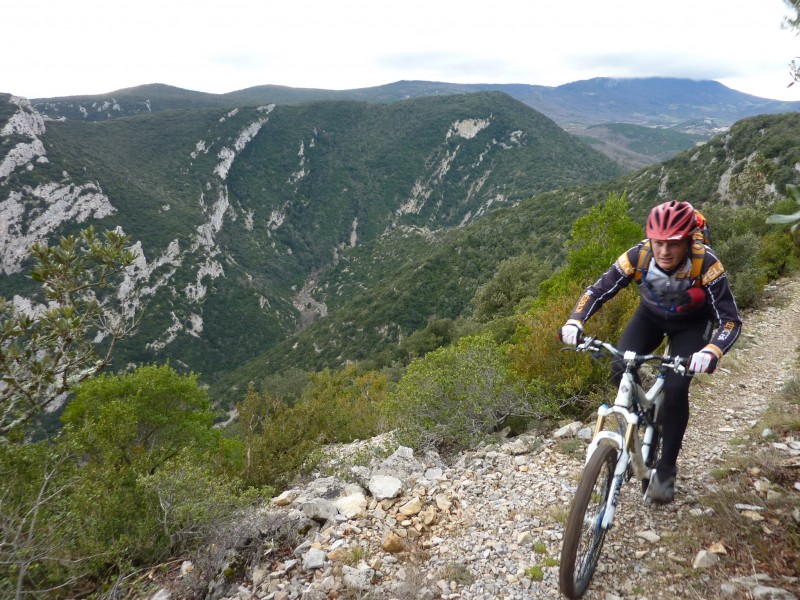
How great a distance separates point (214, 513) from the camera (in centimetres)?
419

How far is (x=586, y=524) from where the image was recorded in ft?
9.04

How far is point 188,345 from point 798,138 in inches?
3847

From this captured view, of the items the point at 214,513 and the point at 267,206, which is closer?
the point at 214,513

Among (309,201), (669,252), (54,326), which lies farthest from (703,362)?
(309,201)

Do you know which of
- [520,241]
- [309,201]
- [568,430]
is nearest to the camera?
[568,430]

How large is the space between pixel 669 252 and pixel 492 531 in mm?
2843

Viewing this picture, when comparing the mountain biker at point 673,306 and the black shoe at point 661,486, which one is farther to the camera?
the black shoe at point 661,486

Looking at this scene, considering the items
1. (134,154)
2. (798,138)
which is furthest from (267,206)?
(798,138)

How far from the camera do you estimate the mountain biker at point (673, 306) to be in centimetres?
291

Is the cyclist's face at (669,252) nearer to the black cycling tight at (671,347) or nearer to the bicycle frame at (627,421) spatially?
the black cycling tight at (671,347)

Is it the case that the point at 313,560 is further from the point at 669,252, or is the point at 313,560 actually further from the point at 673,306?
the point at 669,252

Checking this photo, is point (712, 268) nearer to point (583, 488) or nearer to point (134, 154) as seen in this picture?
point (583, 488)

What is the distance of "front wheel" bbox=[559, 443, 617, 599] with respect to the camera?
2.49 m

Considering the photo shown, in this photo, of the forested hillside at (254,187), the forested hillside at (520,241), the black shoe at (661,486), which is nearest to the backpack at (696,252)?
the black shoe at (661,486)
